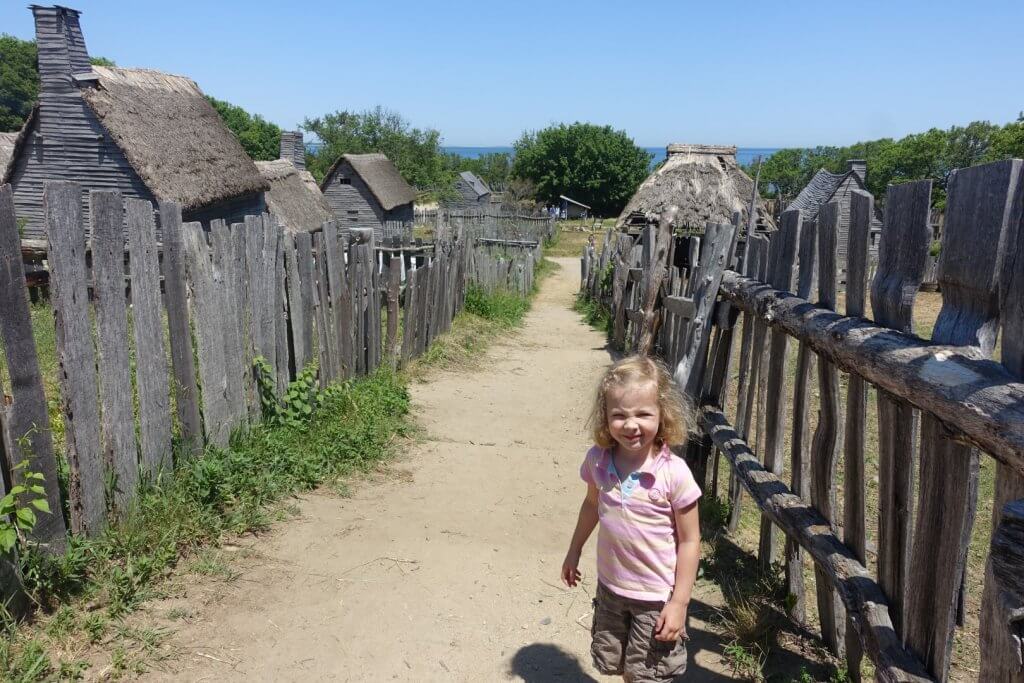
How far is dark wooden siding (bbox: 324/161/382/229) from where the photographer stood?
30.8 metres

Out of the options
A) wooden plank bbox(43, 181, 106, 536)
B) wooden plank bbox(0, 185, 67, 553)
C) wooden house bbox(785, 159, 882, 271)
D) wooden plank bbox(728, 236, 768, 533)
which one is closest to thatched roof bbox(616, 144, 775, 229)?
wooden house bbox(785, 159, 882, 271)

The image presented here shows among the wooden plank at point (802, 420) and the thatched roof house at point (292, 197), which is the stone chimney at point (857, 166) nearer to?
the thatched roof house at point (292, 197)

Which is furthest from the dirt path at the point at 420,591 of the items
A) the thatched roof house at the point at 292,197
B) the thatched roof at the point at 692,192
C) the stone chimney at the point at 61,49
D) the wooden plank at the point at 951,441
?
the thatched roof house at the point at 292,197

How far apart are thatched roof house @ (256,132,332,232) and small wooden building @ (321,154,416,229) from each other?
589cm

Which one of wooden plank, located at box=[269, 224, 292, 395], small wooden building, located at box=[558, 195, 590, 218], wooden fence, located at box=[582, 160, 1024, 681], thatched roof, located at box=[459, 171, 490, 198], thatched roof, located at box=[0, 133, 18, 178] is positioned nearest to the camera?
wooden fence, located at box=[582, 160, 1024, 681]

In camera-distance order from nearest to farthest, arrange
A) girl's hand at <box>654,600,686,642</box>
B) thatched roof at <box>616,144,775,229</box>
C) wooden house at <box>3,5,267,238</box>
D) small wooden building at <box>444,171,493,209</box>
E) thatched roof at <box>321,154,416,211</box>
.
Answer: girl's hand at <box>654,600,686,642</box>
wooden house at <box>3,5,267,238</box>
thatched roof at <box>616,144,775,229</box>
thatched roof at <box>321,154,416,211</box>
small wooden building at <box>444,171,493,209</box>

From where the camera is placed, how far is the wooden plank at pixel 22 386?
9.36ft

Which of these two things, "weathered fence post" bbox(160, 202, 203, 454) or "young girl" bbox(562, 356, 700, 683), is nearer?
"young girl" bbox(562, 356, 700, 683)

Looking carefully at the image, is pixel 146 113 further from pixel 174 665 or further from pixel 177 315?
pixel 174 665

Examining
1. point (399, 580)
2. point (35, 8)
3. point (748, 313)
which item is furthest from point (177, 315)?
point (35, 8)

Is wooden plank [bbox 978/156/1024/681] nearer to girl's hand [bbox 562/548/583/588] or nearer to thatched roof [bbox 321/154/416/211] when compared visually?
girl's hand [bbox 562/548/583/588]

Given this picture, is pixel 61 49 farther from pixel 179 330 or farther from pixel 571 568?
pixel 571 568

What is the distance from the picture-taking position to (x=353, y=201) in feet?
102

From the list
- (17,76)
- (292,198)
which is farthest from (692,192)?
(17,76)
